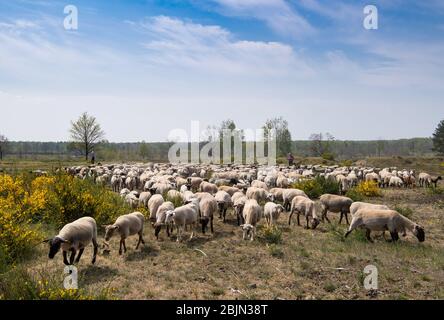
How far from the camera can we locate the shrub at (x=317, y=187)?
70.2 ft

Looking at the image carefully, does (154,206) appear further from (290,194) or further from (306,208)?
(290,194)

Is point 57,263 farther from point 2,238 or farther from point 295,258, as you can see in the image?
point 295,258

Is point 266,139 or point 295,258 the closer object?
point 295,258

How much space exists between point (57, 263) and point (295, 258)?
6.58 meters

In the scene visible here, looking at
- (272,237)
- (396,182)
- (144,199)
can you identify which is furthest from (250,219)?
(396,182)

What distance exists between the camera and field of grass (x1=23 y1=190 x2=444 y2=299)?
755 cm

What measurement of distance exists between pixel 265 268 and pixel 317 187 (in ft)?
44.5

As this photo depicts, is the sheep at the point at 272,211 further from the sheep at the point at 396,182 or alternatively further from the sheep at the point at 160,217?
the sheep at the point at 396,182

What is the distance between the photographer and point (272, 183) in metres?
24.3

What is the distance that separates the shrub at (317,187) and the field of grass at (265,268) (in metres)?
9.01

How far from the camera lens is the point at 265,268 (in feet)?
29.6

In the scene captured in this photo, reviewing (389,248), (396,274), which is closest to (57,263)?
(396,274)

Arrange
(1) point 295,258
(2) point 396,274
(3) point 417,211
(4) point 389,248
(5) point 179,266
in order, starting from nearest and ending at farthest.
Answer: (2) point 396,274 → (5) point 179,266 → (1) point 295,258 → (4) point 389,248 → (3) point 417,211
